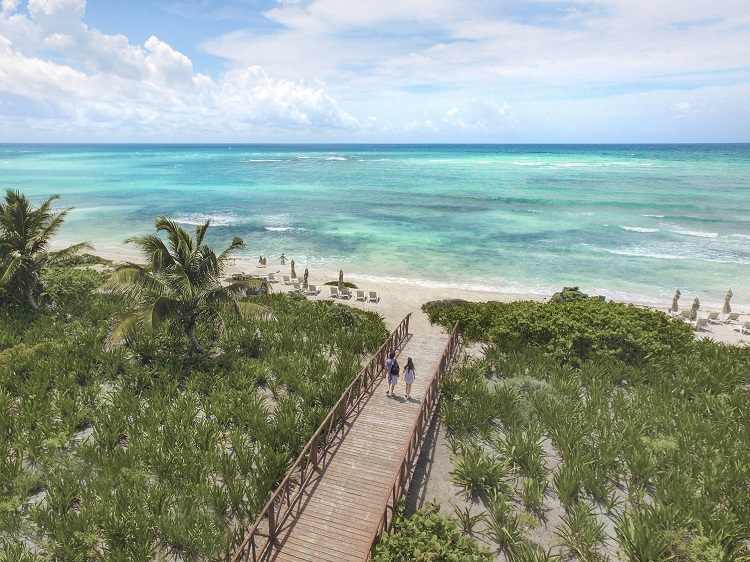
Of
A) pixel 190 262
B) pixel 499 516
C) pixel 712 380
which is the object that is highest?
pixel 190 262

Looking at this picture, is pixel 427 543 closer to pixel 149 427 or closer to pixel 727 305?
pixel 149 427

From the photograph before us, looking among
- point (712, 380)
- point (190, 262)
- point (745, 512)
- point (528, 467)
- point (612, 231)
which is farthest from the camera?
point (612, 231)

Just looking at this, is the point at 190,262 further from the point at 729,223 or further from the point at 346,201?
the point at 729,223

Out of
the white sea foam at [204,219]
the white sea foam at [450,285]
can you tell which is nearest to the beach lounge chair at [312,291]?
the white sea foam at [450,285]

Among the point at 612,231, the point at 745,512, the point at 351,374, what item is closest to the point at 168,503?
the point at 351,374

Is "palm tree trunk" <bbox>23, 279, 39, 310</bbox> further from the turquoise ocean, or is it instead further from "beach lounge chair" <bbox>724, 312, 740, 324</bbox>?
"beach lounge chair" <bbox>724, 312, 740, 324</bbox>

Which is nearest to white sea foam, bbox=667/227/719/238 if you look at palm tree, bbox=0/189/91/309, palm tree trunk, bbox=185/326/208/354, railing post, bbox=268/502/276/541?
palm tree trunk, bbox=185/326/208/354

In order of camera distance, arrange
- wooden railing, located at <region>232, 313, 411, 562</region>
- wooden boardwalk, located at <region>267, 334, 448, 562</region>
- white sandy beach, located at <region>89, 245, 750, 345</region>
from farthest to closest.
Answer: white sandy beach, located at <region>89, 245, 750, 345</region>, wooden boardwalk, located at <region>267, 334, 448, 562</region>, wooden railing, located at <region>232, 313, 411, 562</region>
